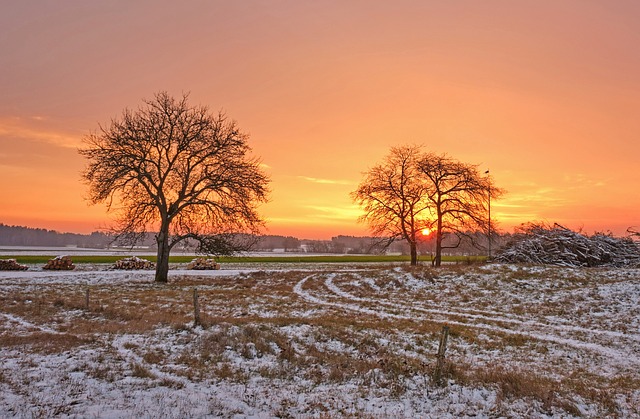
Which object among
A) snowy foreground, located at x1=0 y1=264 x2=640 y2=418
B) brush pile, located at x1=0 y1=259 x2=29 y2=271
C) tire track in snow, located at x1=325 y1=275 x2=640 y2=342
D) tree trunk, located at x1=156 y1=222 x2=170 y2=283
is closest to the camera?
snowy foreground, located at x1=0 y1=264 x2=640 y2=418

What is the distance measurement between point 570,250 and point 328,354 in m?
31.4

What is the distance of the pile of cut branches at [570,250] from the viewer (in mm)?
34125

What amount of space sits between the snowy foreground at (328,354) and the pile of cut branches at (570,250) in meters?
8.19

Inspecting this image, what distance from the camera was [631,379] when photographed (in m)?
11.1

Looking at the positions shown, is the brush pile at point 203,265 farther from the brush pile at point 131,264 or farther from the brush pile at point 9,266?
the brush pile at point 9,266

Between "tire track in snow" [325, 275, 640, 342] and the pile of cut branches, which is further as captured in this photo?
the pile of cut branches

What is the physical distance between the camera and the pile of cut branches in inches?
1344

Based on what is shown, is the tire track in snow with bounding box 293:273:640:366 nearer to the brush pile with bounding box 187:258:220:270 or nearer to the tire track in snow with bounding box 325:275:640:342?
the tire track in snow with bounding box 325:275:640:342

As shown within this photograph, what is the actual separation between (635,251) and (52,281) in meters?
50.3

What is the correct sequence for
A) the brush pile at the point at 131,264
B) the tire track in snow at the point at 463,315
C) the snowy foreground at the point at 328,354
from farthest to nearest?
the brush pile at the point at 131,264 → the tire track in snow at the point at 463,315 → the snowy foreground at the point at 328,354

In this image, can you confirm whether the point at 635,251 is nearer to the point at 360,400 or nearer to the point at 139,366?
the point at 360,400

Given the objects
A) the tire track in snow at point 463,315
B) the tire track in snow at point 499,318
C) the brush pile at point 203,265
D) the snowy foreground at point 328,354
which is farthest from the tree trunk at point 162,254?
the tire track in snow at point 499,318

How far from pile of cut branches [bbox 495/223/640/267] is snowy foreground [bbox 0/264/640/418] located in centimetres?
819

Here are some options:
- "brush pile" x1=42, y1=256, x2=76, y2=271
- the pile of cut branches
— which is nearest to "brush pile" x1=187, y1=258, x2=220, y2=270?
"brush pile" x1=42, y1=256, x2=76, y2=271
